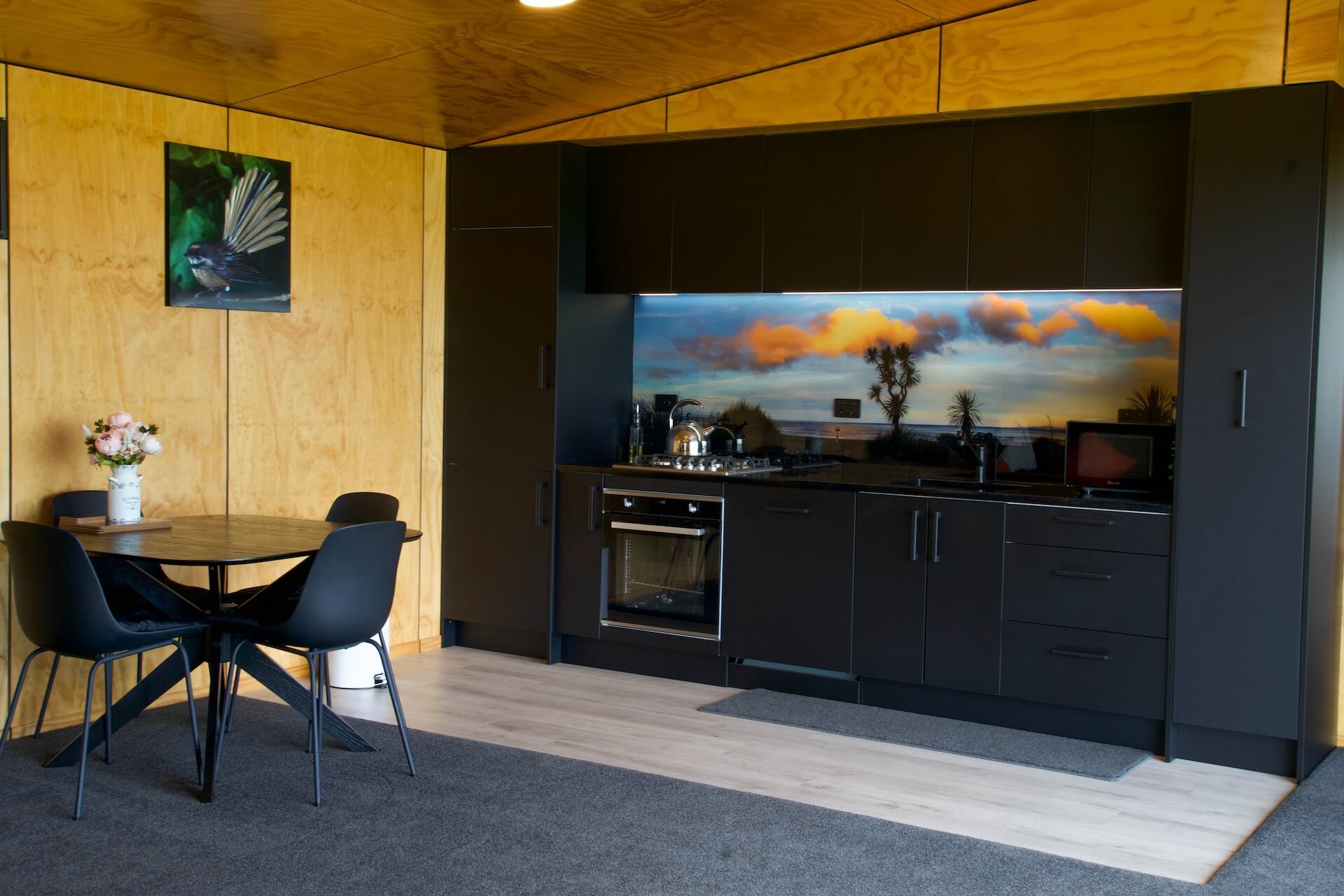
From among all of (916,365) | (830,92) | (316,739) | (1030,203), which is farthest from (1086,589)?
(316,739)

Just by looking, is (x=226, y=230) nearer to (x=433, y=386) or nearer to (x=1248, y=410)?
(x=433, y=386)

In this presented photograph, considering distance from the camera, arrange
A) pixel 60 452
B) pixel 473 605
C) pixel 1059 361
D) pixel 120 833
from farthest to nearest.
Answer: pixel 473 605 → pixel 1059 361 → pixel 60 452 → pixel 120 833

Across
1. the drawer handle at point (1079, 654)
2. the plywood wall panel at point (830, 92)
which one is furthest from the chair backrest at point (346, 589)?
the drawer handle at point (1079, 654)

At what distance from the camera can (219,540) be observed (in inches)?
153

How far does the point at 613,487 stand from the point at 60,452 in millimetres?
2133

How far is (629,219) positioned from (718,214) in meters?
0.44

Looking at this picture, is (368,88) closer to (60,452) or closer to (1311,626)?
(60,452)

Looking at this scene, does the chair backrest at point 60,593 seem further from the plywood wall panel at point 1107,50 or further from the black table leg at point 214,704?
the plywood wall panel at point 1107,50

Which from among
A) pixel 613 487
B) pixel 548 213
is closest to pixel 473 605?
pixel 613 487

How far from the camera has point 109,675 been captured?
3615 mm

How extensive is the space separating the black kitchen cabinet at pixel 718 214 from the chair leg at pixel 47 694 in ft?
9.21

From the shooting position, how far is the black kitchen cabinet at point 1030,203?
452cm

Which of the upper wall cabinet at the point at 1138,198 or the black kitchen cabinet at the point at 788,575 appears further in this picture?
the black kitchen cabinet at the point at 788,575

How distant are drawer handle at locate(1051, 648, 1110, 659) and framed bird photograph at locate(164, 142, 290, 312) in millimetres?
3267
